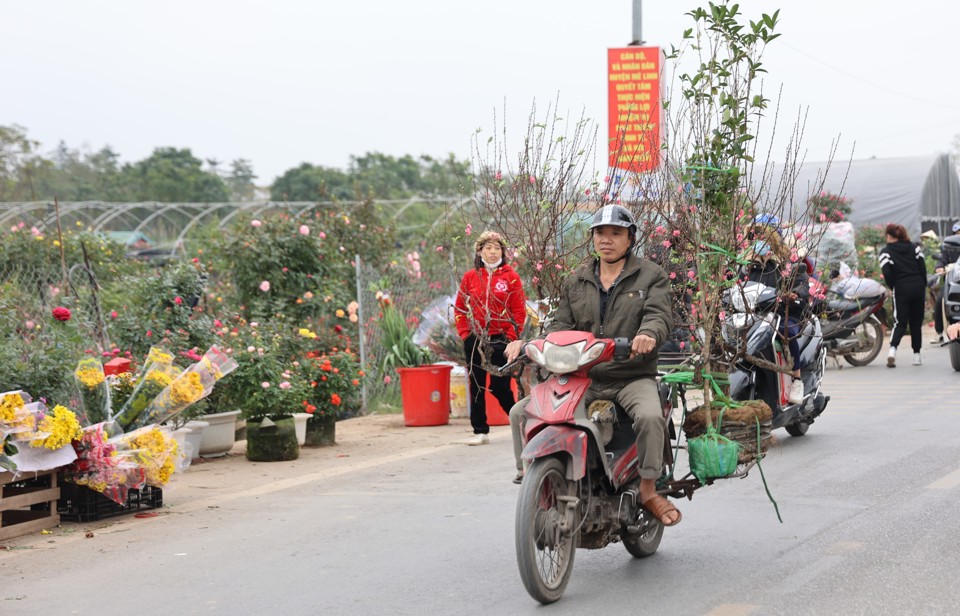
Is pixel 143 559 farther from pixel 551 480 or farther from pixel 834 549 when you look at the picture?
pixel 834 549

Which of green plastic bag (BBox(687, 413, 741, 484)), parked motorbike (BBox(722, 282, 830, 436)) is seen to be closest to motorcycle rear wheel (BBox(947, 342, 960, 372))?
parked motorbike (BBox(722, 282, 830, 436))

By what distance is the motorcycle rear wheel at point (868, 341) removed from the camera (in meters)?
17.8

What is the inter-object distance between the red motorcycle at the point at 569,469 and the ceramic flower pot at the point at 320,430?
5.88m

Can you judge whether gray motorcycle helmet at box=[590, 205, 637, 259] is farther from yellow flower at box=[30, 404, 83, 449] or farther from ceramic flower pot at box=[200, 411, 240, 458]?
ceramic flower pot at box=[200, 411, 240, 458]

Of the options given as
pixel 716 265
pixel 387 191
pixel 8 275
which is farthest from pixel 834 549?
pixel 387 191

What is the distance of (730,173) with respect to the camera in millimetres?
7164

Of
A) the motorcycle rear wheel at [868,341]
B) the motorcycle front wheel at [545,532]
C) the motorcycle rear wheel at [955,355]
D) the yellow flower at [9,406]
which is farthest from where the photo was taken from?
the motorcycle rear wheel at [868,341]

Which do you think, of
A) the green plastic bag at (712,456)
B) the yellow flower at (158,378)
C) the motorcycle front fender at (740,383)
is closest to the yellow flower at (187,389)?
the yellow flower at (158,378)

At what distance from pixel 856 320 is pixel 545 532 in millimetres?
11638

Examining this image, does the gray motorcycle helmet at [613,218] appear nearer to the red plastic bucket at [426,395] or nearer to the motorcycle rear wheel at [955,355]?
the red plastic bucket at [426,395]

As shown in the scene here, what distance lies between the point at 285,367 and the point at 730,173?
5.46m

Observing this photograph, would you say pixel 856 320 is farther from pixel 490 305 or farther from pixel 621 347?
pixel 621 347

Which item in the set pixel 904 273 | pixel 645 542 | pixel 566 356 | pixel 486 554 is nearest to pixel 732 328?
pixel 645 542

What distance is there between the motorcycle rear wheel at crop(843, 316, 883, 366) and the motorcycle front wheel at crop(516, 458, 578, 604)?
1314 centimetres
